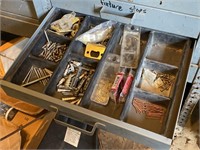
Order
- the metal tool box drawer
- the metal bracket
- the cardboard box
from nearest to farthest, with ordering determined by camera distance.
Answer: the metal tool box drawer
the metal bracket
the cardboard box

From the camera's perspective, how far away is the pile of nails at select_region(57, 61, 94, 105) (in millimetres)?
Result: 782

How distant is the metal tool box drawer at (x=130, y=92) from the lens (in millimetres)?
665

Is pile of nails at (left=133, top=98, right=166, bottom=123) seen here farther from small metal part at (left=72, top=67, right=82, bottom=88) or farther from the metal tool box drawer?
small metal part at (left=72, top=67, right=82, bottom=88)

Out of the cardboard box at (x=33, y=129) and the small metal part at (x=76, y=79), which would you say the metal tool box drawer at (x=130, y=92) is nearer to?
the small metal part at (x=76, y=79)

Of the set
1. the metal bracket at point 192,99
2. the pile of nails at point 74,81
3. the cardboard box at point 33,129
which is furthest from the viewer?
the cardboard box at point 33,129

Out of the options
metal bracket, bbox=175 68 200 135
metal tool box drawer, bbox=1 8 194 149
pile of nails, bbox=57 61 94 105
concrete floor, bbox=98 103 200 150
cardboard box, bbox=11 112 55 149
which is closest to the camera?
metal tool box drawer, bbox=1 8 194 149

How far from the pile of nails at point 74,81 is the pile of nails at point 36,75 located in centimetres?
7

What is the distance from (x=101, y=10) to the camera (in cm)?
84

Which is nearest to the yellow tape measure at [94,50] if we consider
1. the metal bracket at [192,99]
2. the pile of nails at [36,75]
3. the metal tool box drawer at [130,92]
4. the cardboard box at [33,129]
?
the metal tool box drawer at [130,92]

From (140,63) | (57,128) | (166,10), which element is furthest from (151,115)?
(57,128)

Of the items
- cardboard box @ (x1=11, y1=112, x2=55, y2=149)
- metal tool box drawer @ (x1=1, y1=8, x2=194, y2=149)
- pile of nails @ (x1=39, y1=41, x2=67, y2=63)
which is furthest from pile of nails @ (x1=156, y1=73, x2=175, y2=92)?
cardboard box @ (x1=11, y1=112, x2=55, y2=149)

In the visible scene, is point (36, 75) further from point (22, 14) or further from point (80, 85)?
point (22, 14)

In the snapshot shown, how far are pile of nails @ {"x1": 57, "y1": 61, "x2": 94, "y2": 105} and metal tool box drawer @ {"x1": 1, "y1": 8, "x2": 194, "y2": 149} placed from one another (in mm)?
18

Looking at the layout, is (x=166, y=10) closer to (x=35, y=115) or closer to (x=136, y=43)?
(x=136, y=43)
